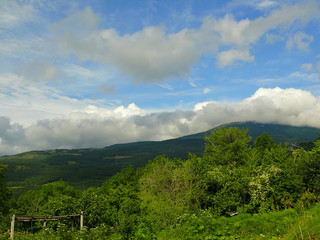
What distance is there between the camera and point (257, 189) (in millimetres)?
25109

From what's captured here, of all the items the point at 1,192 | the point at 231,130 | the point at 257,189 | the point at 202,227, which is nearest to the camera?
the point at 202,227

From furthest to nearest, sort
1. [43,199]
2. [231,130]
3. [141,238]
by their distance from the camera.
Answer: [43,199], [231,130], [141,238]

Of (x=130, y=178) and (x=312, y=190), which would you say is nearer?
(x=312, y=190)

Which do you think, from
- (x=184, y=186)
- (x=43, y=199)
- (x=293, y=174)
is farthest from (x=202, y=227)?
(x=43, y=199)

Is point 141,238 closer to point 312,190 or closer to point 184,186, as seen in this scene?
point 184,186

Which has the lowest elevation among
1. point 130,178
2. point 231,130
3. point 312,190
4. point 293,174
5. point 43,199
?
point 43,199

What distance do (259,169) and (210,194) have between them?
6733 millimetres

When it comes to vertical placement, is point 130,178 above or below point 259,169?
below

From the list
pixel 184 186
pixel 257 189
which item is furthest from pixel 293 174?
pixel 184 186

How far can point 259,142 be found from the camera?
2229 inches

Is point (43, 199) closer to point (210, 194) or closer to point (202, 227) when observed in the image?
point (210, 194)

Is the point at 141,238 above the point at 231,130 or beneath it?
beneath

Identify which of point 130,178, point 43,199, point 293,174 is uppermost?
point 293,174

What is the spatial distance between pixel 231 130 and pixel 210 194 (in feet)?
69.4
